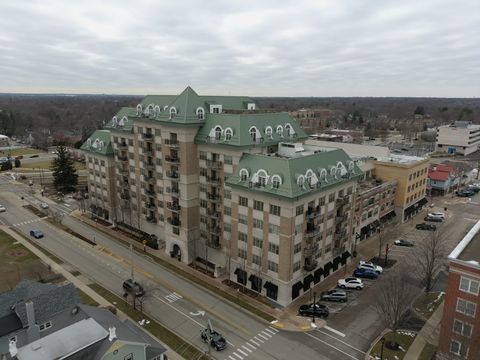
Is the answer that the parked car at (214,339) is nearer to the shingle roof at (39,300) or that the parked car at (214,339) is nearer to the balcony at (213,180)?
the shingle roof at (39,300)

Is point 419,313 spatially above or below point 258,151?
below

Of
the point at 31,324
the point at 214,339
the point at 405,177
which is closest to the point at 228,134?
the point at 214,339

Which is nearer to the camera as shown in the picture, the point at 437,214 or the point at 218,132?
the point at 218,132

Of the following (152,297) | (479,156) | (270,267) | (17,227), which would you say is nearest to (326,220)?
(270,267)

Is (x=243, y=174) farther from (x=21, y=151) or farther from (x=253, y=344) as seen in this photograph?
(x=21, y=151)

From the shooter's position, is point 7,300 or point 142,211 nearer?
point 7,300

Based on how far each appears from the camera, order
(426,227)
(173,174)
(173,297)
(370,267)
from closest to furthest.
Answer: (173,297), (370,267), (173,174), (426,227)

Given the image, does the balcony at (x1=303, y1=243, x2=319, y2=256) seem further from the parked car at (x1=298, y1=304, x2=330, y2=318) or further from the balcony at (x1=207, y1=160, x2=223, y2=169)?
the balcony at (x1=207, y1=160, x2=223, y2=169)

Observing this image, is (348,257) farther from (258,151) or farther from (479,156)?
(479,156)
